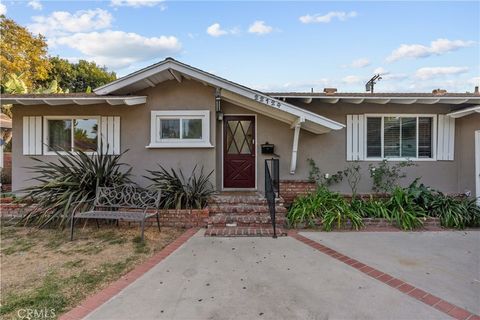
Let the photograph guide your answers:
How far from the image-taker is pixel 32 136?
7.43m

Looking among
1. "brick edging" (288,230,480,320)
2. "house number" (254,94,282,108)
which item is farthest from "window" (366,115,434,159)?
"brick edging" (288,230,480,320)

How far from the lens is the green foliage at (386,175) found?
25.2ft

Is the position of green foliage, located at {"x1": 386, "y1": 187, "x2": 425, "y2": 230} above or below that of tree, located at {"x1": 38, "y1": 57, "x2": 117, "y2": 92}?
below

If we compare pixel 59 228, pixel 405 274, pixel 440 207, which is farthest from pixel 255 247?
pixel 440 207

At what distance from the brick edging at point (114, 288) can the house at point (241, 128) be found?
3.11 meters

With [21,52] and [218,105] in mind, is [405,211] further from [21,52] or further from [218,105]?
[21,52]

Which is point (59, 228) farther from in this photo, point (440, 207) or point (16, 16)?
point (16, 16)

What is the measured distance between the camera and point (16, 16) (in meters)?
15.9

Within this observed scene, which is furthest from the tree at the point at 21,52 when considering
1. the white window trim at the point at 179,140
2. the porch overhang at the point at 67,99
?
the white window trim at the point at 179,140

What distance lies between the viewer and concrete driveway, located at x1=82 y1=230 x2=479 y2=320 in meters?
2.77

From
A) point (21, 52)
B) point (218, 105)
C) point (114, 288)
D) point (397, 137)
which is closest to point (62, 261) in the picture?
point (114, 288)

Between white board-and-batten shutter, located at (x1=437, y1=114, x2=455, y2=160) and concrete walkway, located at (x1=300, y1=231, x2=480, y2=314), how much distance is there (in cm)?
285

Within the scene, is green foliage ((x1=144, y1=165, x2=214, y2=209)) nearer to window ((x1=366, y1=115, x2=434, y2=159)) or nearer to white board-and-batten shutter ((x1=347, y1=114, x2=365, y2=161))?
white board-and-batten shutter ((x1=347, y1=114, x2=365, y2=161))

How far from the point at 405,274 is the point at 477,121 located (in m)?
6.17
